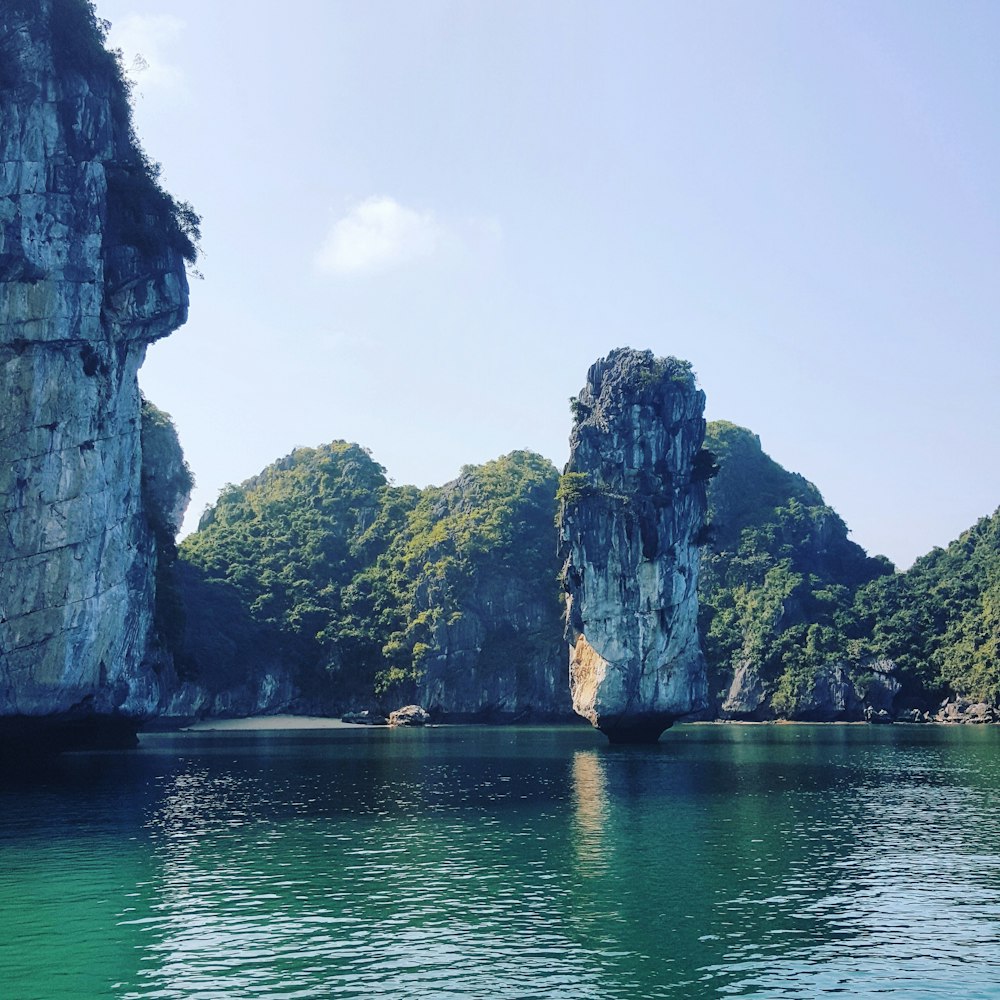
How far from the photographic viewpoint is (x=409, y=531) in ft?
512

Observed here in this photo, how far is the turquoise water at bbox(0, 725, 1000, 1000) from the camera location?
1638 cm

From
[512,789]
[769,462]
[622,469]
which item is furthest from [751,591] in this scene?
[512,789]

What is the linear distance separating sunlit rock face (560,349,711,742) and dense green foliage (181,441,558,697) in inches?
2468

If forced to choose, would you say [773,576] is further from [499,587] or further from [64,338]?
[64,338]

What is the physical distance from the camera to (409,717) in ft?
408

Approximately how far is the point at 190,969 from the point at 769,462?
6466 inches

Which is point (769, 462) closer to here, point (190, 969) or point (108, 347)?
point (108, 347)

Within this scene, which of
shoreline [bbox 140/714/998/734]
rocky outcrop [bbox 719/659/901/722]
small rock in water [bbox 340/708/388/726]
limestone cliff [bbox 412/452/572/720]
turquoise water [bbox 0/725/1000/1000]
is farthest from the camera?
limestone cliff [bbox 412/452/572/720]

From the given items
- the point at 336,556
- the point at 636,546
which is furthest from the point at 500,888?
the point at 336,556

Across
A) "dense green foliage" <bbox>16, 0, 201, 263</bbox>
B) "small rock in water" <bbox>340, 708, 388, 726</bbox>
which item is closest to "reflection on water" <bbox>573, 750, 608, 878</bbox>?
"dense green foliage" <bbox>16, 0, 201, 263</bbox>

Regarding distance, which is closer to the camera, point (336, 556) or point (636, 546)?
point (636, 546)

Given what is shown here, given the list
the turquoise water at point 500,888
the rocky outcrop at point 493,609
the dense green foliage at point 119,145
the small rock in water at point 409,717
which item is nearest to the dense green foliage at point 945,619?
the rocky outcrop at point 493,609

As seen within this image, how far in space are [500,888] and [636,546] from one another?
54744 millimetres

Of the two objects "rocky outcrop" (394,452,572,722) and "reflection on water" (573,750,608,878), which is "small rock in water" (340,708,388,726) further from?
"reflection on water" (573,750,608,878)
